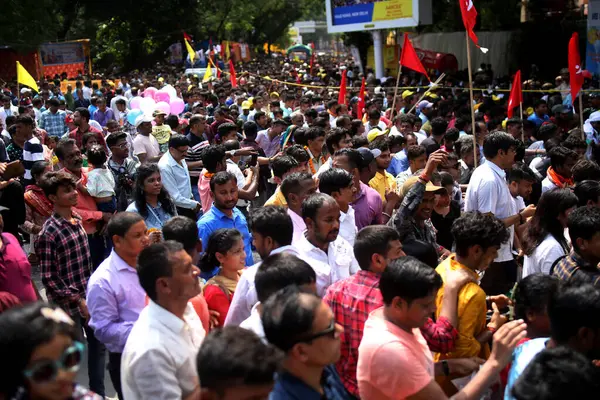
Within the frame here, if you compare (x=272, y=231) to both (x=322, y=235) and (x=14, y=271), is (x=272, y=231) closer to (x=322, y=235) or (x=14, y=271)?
(x=322, y=235)

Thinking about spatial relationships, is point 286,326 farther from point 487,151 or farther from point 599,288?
point 487,151

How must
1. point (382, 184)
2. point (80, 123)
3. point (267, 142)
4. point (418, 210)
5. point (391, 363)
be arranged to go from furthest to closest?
point (80, 123) → point (267, 142) → point (382, 184) → point (418, 210) → point (391, 363)

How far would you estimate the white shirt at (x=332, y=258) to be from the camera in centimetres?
406

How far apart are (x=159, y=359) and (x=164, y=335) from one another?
0.12 metres

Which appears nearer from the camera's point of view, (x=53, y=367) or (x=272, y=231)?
(x=53, y=367)

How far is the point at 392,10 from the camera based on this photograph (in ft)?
75.6

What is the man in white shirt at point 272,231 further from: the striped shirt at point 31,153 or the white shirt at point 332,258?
the striped shirt at point 31,153

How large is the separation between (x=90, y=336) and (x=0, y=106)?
40.3 ft

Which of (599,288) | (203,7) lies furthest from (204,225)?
(203,7)

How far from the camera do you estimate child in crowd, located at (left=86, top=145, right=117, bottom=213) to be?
6.18 metres

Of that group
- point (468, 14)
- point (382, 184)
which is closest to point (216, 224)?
point (382, 184)

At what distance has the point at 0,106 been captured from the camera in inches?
606

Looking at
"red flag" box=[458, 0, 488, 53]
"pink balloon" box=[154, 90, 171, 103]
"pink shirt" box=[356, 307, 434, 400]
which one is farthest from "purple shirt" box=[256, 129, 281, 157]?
"pink shirt" box=[356, 307, 434, 400]

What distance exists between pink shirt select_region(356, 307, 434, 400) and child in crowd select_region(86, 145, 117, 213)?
3881mm
